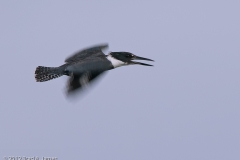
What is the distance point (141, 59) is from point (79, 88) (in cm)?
284

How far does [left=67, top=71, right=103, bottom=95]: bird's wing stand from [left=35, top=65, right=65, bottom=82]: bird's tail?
0.81 meters

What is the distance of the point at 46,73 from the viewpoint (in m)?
15.8

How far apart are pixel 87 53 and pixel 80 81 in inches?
86.2

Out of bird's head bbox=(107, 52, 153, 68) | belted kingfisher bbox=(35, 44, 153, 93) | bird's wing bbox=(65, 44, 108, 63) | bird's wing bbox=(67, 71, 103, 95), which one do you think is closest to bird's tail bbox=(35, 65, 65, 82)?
belted kingfisher bbox=(35, 44, 153, 93)

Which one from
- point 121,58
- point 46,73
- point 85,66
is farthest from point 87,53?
point 85,66

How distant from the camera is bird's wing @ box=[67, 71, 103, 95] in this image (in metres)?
14.3

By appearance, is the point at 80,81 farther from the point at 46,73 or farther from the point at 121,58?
the point at 121,58

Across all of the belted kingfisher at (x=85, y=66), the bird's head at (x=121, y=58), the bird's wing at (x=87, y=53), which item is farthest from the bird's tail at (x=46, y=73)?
the bird's head at (x=121, y=58)

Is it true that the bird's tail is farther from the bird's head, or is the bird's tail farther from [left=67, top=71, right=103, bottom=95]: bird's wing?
the bird's head

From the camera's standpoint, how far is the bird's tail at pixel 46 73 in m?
15.5

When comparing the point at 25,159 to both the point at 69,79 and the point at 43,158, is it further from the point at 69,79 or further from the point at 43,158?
the point at 69,79

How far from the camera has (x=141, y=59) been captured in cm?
1683

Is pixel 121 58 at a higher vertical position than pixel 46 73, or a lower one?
higher

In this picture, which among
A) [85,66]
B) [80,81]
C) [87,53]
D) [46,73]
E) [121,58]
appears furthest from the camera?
[87,53]
